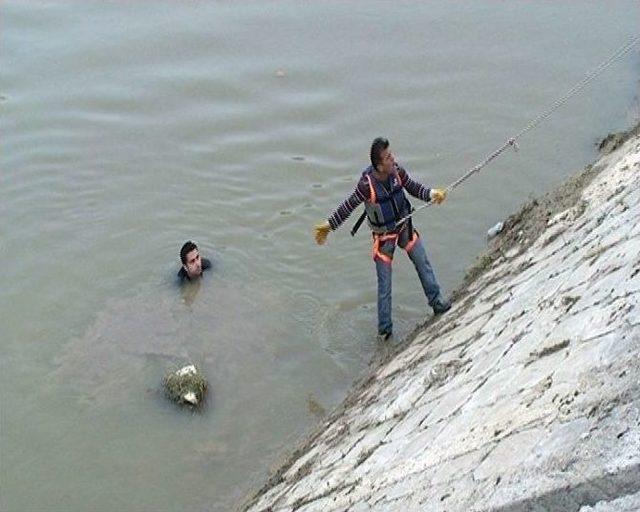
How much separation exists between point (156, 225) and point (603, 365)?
311 inches

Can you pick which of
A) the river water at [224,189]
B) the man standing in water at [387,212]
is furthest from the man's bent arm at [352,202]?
the river water at [224,189]

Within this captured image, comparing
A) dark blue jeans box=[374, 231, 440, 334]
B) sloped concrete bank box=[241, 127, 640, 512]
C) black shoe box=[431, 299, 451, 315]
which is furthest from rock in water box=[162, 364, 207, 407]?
black shoe box=[431, 299, 451, 315]

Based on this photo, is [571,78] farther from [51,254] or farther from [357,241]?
[51,254]

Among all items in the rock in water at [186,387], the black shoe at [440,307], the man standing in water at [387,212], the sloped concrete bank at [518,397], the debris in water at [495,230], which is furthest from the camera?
the debris in water at [495,230]

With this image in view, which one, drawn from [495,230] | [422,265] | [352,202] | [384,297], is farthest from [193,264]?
[495,230]

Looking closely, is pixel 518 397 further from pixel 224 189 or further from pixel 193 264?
pixel 224 189

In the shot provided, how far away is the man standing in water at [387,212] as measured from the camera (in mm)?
7445

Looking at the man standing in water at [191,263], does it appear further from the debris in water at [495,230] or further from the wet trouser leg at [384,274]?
the debris in water at [495,230]

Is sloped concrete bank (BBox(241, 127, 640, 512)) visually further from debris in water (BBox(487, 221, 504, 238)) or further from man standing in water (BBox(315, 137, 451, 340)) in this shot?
debris in water (BBox(487, 221, 504, 238))

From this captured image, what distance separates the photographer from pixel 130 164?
12.1 m

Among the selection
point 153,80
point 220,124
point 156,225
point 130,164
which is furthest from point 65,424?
point 153,80

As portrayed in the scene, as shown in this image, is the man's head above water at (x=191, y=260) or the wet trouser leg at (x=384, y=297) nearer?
the wet trouser leg at (x=384, y=297)

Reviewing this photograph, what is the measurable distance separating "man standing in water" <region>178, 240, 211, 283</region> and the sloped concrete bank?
2.47m

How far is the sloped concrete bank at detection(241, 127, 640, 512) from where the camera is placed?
3383 millimetres
